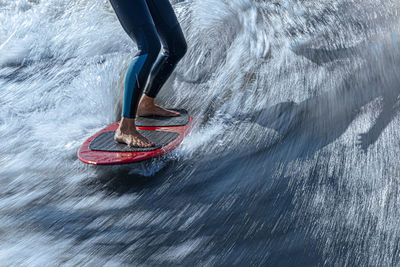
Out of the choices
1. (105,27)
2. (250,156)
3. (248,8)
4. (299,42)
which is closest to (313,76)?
(299,42)

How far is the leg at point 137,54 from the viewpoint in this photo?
2375mm

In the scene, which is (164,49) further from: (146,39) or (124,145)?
(124,145)

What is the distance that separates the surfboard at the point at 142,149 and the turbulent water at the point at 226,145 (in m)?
0.07

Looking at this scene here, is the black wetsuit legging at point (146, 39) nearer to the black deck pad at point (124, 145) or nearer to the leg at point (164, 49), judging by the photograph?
the leg at point (164, 49)

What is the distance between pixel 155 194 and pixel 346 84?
5.08 feet

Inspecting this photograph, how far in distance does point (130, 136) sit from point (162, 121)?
379mm

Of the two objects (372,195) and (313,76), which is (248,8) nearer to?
(313,76)

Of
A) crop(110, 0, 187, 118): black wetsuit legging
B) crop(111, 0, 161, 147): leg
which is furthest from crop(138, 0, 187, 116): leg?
crop(111, 0, 161, 147): leg

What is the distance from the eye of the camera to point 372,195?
1.96 metres

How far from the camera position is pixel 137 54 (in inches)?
97.8

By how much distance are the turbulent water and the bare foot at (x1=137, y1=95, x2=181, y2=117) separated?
0.21 meters

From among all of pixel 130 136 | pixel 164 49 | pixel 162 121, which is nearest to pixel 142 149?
pixel 130 136

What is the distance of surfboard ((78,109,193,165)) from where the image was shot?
2461 mm

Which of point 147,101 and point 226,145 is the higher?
point 147,101
